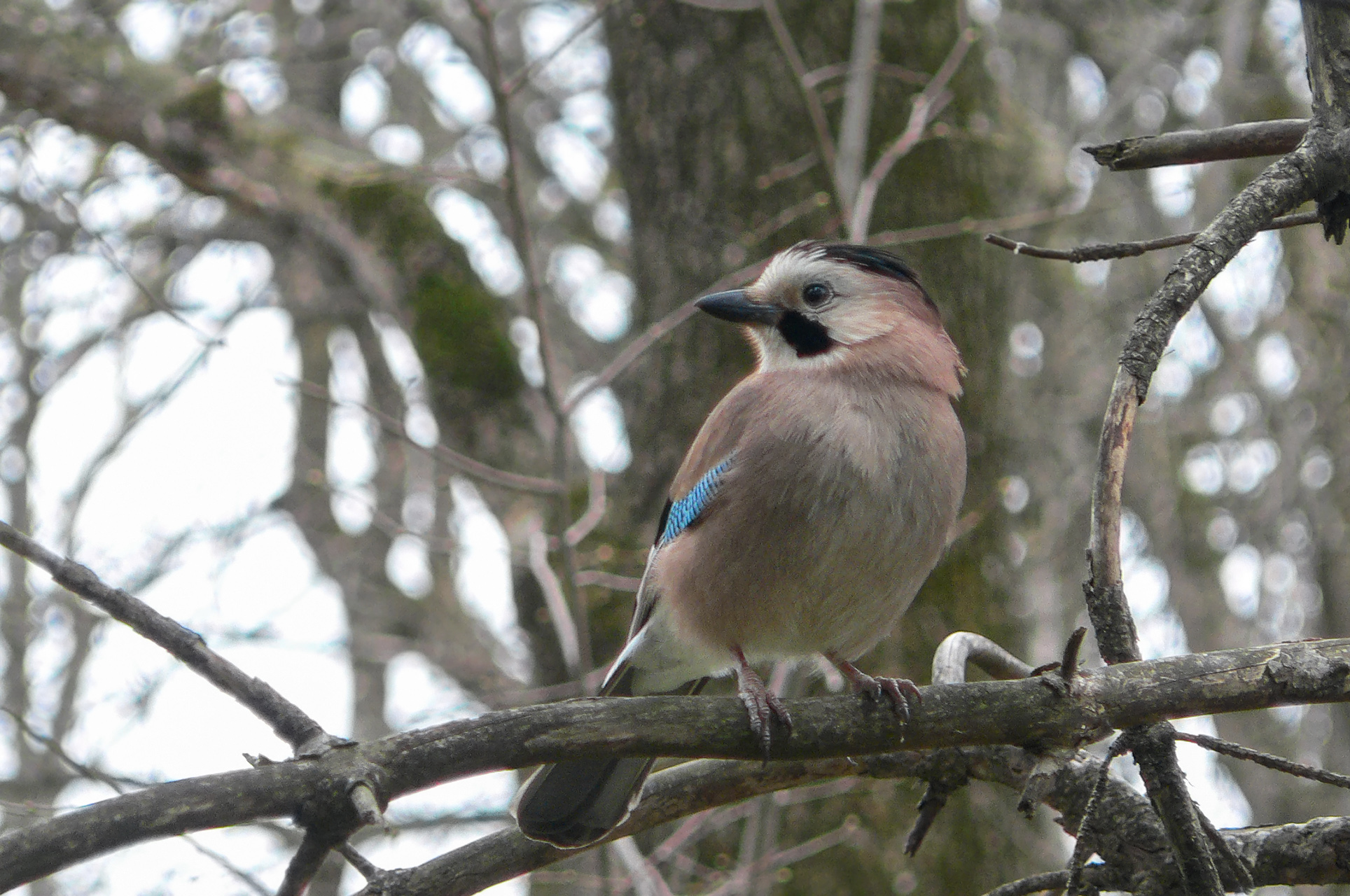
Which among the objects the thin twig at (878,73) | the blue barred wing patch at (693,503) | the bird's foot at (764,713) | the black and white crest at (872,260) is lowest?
the bird's foot at (764,713)

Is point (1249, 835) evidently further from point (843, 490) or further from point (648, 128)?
point (648, 128)

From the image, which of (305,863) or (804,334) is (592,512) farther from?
(305,863)

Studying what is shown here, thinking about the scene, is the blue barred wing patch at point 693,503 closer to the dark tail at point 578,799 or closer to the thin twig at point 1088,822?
the dark tail at point 578,799

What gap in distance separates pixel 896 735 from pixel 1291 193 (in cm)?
131

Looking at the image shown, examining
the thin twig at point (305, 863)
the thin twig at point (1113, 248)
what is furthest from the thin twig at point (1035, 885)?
the thin twig at point (305, 863)

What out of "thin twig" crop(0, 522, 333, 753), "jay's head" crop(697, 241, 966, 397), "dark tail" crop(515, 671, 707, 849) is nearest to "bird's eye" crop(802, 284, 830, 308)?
"jay's head" crop(697, 241, 966, 397)

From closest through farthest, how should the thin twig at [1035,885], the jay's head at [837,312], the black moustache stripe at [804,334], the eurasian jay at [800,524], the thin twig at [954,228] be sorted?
the thin twig at [1035,885] < the eurasian jay at [800,524] < the jay's head at [837,312] < the black moustache stripe at [804,334] < the thin twig at [954,228]

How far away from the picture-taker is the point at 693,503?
4.23 meters

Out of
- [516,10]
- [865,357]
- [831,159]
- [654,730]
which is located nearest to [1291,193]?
[654,730]

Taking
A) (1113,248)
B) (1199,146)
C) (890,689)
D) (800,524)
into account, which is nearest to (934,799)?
(890,689)

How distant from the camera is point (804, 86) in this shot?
5.81m

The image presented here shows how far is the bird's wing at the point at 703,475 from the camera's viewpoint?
4141mm

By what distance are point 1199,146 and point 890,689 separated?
4.78ft

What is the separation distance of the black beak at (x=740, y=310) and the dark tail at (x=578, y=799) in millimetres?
1818
